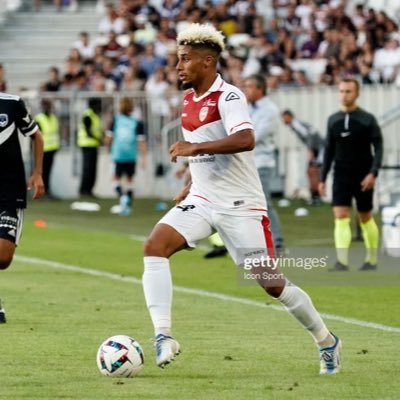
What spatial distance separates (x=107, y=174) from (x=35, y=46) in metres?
7.86

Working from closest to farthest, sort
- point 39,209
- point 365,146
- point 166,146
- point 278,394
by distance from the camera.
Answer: point 278,394
point 365,146
point 39,209
point 166,146

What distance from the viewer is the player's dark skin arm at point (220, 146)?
920 cm

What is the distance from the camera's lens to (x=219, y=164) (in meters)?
9.64

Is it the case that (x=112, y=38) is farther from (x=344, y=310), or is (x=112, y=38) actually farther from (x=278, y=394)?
(x=278, y=394)

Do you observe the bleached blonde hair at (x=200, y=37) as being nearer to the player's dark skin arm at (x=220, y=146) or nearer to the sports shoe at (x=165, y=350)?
the player's dark skin arm at (x=220, y=146)

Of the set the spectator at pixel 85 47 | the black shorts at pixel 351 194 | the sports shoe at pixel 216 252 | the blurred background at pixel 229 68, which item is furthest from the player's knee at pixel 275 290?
the spectator at pixel 85 47

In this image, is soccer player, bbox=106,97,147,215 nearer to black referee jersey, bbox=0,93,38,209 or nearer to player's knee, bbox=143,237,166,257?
black referee jersey, bbox=0,93,38,209

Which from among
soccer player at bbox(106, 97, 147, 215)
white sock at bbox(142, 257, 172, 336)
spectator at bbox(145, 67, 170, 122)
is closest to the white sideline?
white sock at bbox(142, 257, 172, 336)

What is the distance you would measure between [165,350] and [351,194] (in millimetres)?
8029

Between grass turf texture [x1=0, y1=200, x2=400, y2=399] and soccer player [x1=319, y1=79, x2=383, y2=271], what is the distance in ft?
1.63

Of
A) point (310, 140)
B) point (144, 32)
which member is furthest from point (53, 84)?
point (310, 140)

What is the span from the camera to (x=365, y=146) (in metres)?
17.1

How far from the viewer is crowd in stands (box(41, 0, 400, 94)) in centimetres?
2995

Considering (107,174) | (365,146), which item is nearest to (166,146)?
(107,174)
